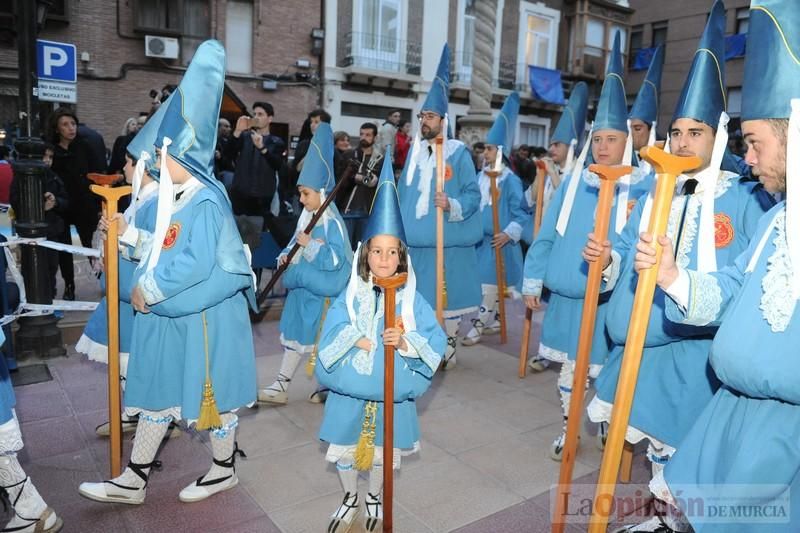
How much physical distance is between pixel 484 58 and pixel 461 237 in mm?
7138

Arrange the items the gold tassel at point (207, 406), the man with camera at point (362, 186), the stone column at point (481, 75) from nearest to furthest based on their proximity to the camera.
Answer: the gold tassel at point (207, 406) < the man with camera at point (362, 186) < the stone column at point (481, 75)

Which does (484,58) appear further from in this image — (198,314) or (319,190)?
(198,314)

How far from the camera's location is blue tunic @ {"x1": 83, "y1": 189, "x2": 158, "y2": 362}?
319cm

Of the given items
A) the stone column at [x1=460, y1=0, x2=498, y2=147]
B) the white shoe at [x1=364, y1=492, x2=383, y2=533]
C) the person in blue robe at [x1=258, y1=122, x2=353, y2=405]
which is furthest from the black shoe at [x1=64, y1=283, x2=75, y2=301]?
the stone column at [x1=460, y1=0, x2=498, y2=147]

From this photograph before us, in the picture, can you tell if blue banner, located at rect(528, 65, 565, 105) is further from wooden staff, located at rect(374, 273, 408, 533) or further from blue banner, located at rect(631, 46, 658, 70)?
wooden staff, located at rect(374, 273, 408, 533)

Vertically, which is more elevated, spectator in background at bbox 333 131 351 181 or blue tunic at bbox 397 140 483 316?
spectator in background at bbox 333 131 351 181

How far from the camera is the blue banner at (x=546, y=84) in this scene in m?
21.8

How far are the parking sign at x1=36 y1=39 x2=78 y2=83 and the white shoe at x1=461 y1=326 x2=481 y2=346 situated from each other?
14.7 ft

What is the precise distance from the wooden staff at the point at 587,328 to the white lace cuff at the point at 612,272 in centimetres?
14

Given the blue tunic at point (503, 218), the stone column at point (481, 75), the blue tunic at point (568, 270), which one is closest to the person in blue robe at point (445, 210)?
the blue tunic at point (503, 218)

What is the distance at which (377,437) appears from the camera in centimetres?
278

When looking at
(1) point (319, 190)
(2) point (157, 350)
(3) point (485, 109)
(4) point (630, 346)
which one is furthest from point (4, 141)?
(4) point (630, 346)

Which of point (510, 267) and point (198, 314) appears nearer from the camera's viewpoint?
point (198, 314)

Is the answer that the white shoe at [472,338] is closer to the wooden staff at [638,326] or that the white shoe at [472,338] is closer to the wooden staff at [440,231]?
the wooden staff at [440,231]
